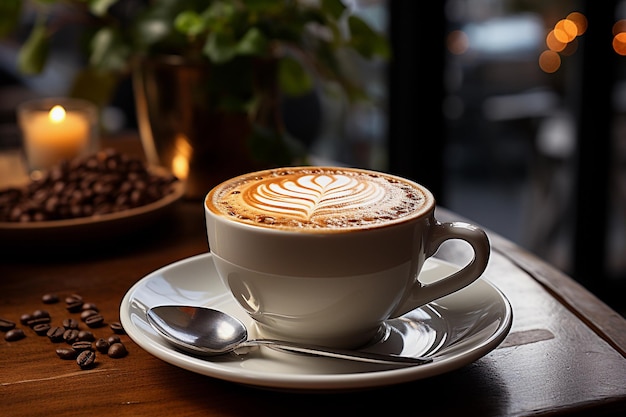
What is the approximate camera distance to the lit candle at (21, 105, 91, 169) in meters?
1.40

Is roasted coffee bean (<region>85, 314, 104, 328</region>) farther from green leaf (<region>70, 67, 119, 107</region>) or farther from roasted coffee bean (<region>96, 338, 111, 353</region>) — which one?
green leaf (<region>70, 67, 119, 107</region>)

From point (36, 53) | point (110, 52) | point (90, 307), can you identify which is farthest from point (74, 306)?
point (36, 53)

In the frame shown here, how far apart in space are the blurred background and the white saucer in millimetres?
1373

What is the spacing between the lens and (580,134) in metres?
2.36

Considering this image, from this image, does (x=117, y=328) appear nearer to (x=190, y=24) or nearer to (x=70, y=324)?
(x=70, y=324)

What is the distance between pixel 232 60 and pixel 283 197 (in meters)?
0.51

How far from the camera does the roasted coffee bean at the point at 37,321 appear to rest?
0.81 meters

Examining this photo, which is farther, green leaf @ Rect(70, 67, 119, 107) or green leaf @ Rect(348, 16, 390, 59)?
green leaf @ Rect(70, 67, 119, 107)

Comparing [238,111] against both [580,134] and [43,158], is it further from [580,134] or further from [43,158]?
[580,134]

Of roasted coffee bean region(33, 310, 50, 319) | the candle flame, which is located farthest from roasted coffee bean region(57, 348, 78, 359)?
the candle flame

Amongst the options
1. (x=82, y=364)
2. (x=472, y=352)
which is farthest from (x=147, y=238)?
(x=472, y=352)

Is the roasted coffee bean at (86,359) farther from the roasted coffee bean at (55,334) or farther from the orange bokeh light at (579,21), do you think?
the orange bokeh light at (579,21)

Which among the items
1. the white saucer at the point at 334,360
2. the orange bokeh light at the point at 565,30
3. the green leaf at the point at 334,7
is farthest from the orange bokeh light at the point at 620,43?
the white saucer at the point at 334,360

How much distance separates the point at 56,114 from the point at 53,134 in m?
0.04
